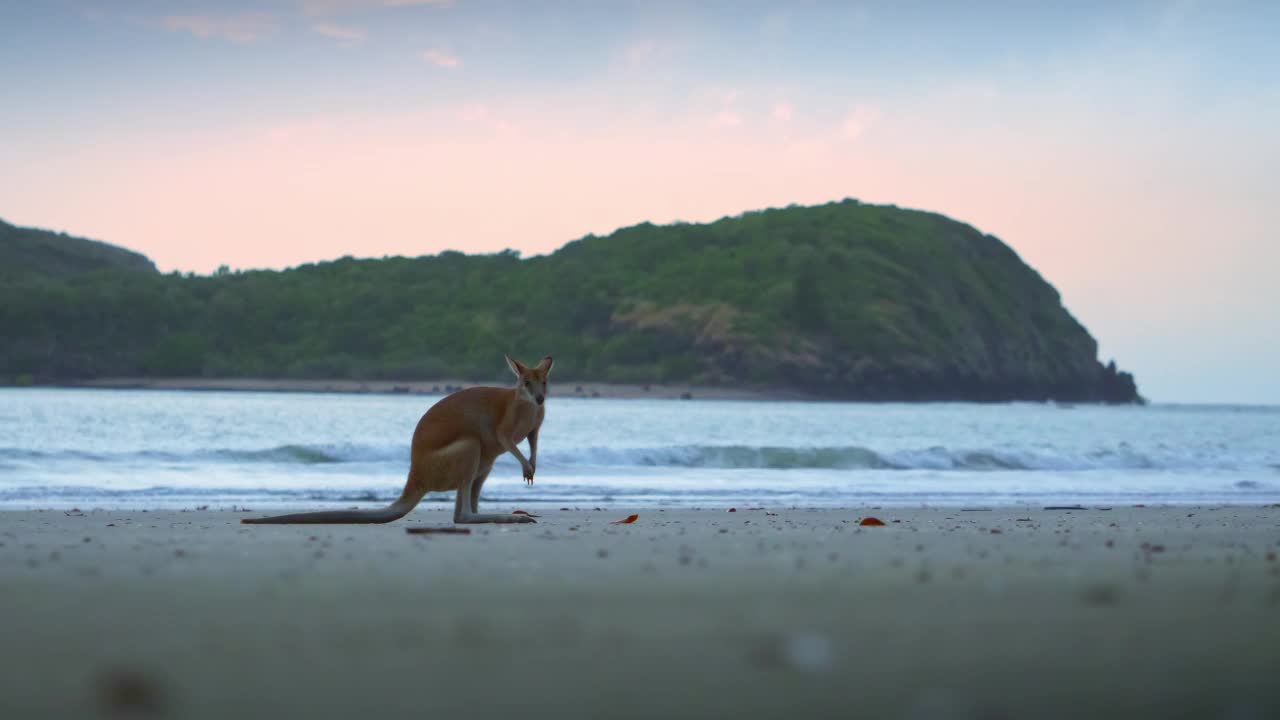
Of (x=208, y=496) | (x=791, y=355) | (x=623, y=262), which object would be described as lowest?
(x=208, y=496)

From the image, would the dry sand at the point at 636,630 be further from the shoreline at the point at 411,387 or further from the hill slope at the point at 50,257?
the hill slope at the point at 50,257

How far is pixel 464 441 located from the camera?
7.71m

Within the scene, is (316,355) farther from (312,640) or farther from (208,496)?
(312,640)

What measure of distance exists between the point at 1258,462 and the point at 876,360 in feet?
208

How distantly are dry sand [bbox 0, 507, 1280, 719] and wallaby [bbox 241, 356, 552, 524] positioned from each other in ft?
4.73

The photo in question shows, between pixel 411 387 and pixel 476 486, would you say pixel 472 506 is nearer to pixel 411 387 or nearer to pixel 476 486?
pixel 476 486

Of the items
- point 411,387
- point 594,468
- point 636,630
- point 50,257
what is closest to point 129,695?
point 636,630

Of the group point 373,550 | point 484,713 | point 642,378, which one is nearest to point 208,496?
point 373,550

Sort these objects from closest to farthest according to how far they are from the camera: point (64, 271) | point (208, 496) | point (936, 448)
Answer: point (208, 496)
point (936, 448)
point (64, 271)

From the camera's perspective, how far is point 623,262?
104500mm

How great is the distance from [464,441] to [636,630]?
14.3 ft

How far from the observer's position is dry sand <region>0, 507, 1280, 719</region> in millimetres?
2652

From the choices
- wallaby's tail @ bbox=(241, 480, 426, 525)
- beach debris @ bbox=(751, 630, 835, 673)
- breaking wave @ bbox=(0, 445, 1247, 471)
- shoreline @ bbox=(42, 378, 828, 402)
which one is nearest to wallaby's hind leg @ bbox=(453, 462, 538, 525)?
wallaby's tail @ bbox=(241, 480, 426, 525)

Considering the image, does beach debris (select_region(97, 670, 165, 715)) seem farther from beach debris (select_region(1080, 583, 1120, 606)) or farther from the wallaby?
the wallaby
